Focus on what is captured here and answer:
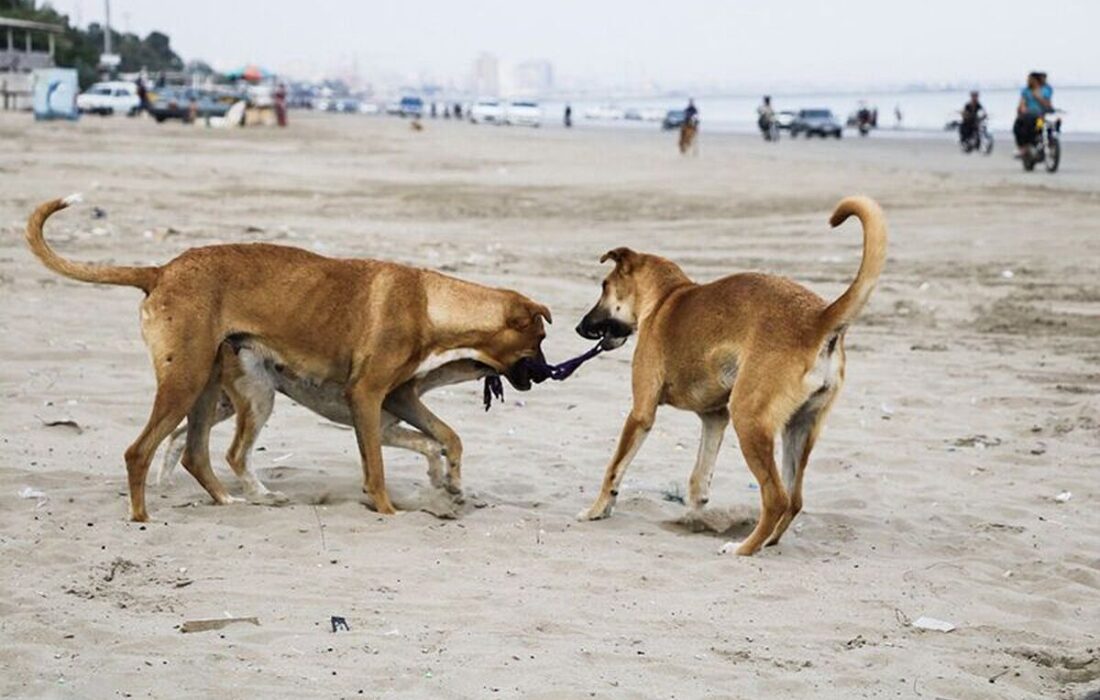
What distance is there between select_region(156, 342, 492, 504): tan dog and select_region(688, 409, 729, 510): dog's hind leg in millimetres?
1098

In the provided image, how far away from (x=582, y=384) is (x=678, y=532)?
3.36 metres

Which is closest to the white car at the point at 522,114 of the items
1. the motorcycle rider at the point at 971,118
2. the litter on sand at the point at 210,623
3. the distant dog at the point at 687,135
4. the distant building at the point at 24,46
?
the distant building at the point at 24,46

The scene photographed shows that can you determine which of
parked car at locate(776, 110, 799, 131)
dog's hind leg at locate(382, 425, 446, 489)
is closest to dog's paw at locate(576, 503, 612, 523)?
dog's hind leg at locate(382, 425, 446, 489)

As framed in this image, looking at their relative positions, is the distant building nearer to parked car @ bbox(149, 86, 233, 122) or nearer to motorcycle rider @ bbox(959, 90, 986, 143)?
parked car @ bbox(149, 86, 233, 122)

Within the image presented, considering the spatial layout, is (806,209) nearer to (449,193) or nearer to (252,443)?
(449,193)

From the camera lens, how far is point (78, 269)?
740 centimetres

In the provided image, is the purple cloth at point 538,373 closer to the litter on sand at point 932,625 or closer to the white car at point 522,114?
the litter on sand at point 932,625

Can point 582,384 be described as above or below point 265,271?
below

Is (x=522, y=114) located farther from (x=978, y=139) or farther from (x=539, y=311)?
(x=539, y=311)

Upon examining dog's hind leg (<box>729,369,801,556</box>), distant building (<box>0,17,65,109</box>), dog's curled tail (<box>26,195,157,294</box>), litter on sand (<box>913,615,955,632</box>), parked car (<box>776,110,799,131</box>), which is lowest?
parked car (<box>776,110,799,131</box>)

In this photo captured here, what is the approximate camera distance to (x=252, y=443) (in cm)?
778

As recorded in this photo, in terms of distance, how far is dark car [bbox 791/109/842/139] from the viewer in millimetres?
71844

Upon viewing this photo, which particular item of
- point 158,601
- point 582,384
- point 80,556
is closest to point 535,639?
point 158,601

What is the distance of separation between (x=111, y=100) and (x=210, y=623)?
76.9 metres
